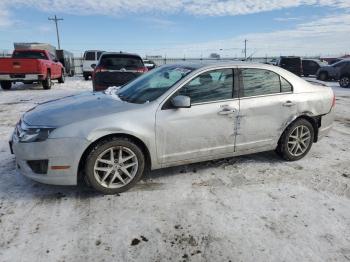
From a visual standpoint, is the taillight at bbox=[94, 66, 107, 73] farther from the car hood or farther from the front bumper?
the front bumper

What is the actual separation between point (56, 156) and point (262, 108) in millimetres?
2705

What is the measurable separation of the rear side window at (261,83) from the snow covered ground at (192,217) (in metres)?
1.07

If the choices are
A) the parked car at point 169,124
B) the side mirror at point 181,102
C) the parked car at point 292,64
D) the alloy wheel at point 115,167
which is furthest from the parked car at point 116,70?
the parked car at point 292,64

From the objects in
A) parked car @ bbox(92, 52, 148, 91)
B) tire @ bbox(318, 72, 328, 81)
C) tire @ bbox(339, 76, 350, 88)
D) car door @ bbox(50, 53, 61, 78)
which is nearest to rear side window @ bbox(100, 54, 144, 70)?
parked car @ bbox(92, 52, 148, 91)

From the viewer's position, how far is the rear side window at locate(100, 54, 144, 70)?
9492 mm

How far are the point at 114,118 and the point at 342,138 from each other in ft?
15.4

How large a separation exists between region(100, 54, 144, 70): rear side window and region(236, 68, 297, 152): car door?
18.7 ft

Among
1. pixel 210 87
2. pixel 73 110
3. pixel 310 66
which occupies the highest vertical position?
pixel 210 87

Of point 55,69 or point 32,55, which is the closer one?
point 32,55

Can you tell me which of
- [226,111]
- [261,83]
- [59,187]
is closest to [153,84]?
[226,111]

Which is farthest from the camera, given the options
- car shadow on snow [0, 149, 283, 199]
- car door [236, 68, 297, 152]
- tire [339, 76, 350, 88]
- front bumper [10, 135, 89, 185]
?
tire [339, 76, 350, 88]

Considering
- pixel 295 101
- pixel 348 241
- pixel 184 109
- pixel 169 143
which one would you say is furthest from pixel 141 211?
pixel 295 101

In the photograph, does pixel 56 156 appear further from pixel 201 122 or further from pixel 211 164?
pixel 211 164

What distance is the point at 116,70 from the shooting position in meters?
9.33
